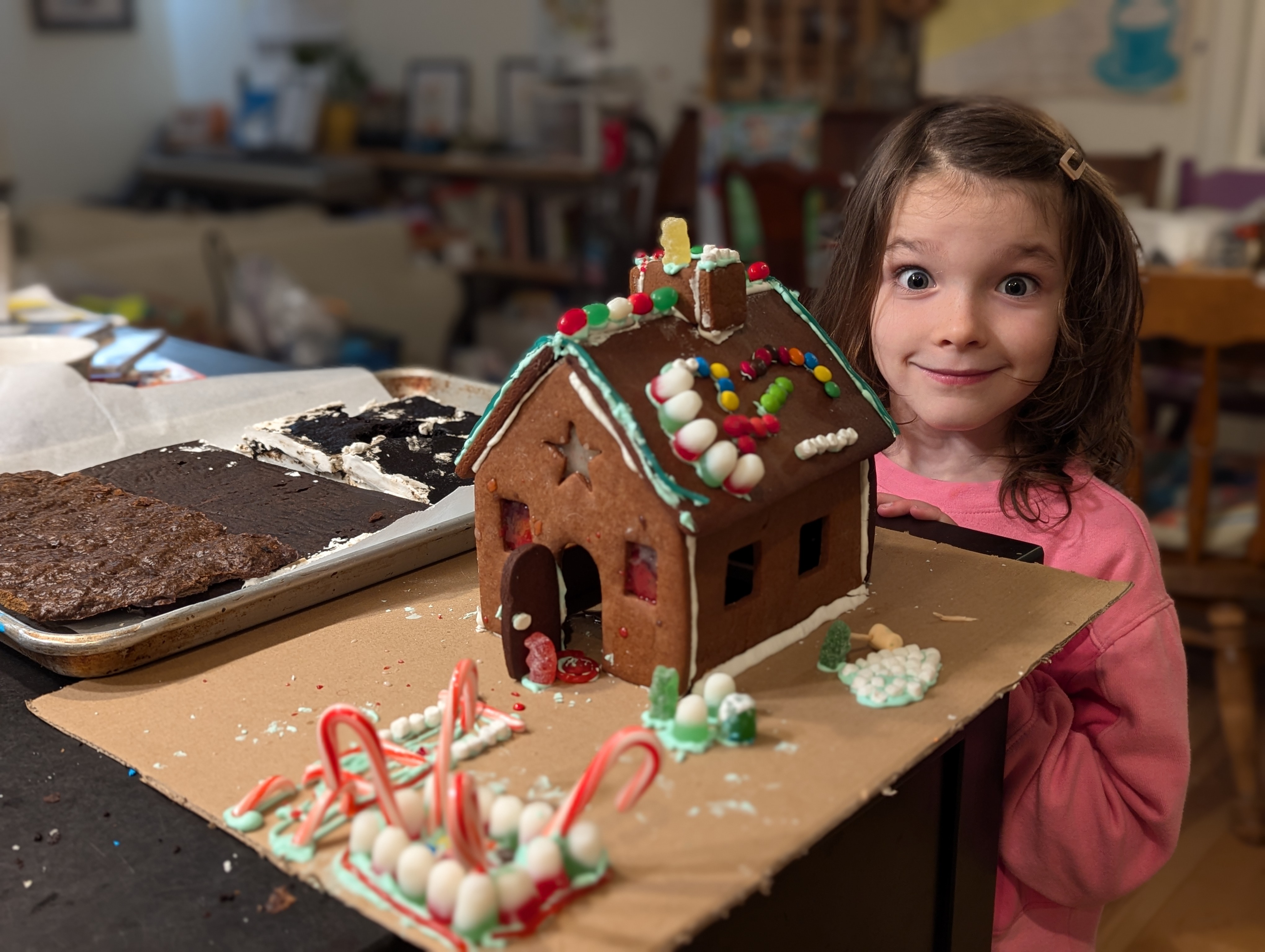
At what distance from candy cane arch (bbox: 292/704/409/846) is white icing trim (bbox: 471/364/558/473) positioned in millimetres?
225

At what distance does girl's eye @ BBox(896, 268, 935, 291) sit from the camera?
1.12m

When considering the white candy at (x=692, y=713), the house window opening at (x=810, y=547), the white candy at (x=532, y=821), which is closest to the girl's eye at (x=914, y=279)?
the house window opening at (x=810, y=547)

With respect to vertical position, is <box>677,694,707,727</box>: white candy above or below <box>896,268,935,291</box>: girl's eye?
below

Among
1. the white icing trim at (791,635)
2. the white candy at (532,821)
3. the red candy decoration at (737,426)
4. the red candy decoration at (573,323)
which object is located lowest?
the white icing trim at (791,635)

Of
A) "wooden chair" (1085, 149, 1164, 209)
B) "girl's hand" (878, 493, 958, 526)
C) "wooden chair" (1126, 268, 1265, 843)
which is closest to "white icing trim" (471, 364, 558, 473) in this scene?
"girl's hand" (878, 493, 958, 526)

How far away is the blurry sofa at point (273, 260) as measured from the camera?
13.9 ft

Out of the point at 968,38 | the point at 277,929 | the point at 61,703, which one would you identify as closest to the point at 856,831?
the point at 277,929

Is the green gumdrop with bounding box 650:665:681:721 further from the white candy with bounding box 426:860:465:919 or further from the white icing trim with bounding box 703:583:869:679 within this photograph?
the white candy with bounding box 426:860:465:919

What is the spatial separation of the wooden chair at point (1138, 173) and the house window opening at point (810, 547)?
3077mm

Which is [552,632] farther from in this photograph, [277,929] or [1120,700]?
[1120,700]

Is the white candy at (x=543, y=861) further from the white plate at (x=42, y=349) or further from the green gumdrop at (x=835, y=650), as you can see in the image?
the white plate at (x=42, y=349)

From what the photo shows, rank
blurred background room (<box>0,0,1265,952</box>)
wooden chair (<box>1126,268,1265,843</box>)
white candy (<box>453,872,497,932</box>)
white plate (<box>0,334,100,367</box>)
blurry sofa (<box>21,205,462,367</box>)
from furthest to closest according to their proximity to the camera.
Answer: blurry sofa (<box>21,205,462,367</box>) → blurred background room (<box>0,0,1265,952</box>) → wooden chair (<box>1126,268,1265,843</box>) → white plate (<box>0,334,100,367</box>) → white candy (<box>453,872,497,932</box>)

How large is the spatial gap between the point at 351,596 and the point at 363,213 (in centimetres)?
465

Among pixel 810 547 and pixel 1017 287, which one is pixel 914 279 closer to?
pixel 1017 287
